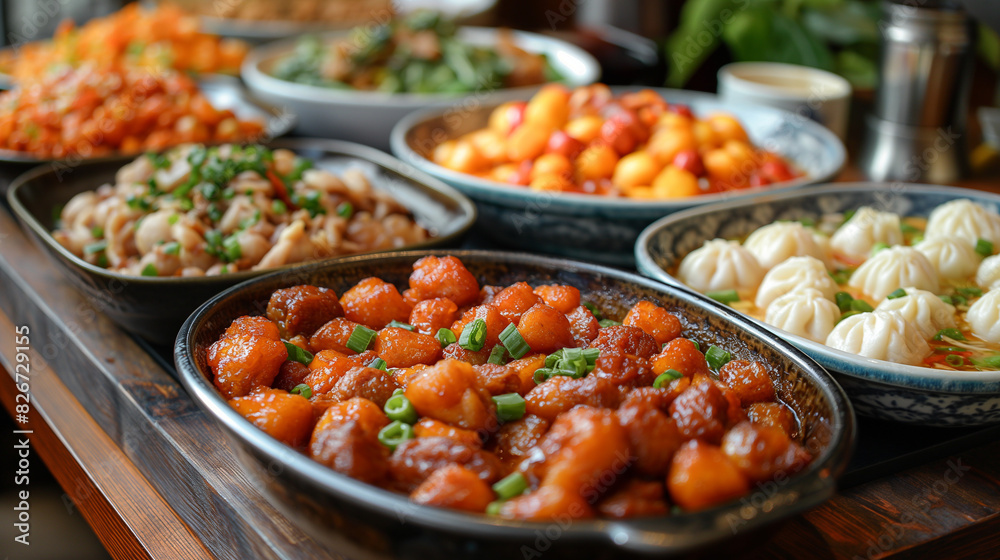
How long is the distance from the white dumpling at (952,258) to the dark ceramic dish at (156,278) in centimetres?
98

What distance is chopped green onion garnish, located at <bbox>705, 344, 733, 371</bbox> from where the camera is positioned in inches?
43.7

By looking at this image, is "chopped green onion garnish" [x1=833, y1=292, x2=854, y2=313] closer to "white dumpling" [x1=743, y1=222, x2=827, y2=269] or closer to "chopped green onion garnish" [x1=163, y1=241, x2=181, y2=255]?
"white dumpling" [x1=743, y1=222, x2=827, y2=269]

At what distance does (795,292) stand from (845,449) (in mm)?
624

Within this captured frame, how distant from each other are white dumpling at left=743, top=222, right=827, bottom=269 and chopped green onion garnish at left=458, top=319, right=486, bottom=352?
29.4 inches

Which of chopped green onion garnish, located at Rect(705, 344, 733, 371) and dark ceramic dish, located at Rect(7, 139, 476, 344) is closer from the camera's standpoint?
chopped green onion garnish, located at Rect(705, 344, 733, 371)

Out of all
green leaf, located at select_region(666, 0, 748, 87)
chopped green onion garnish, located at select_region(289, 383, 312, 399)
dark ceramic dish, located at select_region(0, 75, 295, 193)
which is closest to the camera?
chopped green onion garnish, located at select_region(289, 383, 312, 399)

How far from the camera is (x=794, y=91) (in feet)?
8.69

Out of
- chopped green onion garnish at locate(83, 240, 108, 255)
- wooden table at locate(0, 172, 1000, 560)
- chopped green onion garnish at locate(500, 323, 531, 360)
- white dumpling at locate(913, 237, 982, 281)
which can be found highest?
chopped green onion garnish at locate(500, 323, 531, 360)

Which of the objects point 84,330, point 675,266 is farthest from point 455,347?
point 84,330

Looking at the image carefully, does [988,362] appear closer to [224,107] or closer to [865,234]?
[865,234]

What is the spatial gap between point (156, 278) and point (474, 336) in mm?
619

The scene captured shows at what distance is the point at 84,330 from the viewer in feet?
5.24

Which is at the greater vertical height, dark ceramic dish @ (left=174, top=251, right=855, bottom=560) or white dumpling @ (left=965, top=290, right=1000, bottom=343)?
dark ceramic dish @ (left=174, top=251, right=855, bottom=560)

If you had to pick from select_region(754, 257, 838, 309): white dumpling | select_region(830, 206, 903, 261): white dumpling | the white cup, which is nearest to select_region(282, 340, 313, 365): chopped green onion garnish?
select_region(754, 257, 838, 309): white dumpling
